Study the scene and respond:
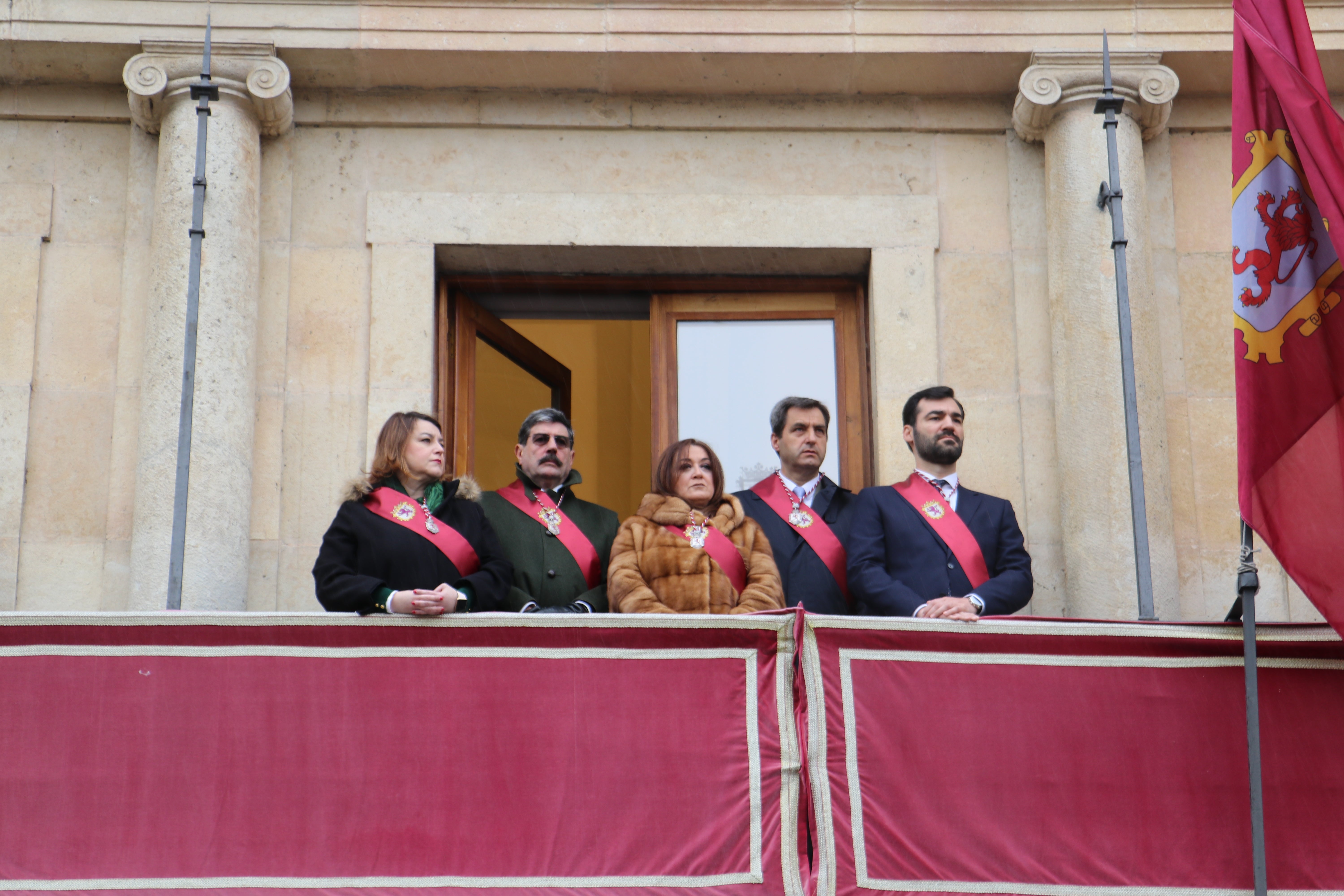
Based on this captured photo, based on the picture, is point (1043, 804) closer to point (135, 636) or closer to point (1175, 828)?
point (1175, 828)

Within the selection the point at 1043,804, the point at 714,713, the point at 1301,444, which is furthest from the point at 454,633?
the point at 1301,444

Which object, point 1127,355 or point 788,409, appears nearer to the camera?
point 788,409

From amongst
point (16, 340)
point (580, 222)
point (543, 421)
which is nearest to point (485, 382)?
point (580, 222)

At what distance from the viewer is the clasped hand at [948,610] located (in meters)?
5.66

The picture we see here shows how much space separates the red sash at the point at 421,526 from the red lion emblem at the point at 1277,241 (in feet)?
9.53

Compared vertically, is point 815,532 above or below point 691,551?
above

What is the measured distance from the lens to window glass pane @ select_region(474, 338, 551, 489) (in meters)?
8.45

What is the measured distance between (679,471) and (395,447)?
1.10m

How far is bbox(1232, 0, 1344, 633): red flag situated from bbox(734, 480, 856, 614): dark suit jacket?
1619mm

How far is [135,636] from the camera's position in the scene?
543cm

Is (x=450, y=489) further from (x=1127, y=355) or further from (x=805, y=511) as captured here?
(x=1127, y=355)

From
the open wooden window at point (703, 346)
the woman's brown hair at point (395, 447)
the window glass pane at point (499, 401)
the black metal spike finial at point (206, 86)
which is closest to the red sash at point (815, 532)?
the open wooden window at point (703, 346)

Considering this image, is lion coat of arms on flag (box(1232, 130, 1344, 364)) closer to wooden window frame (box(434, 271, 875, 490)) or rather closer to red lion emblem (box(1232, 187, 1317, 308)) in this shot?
red lion emblem (box(1232, 187, 1317, 308))

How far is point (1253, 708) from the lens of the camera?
5355 mm
